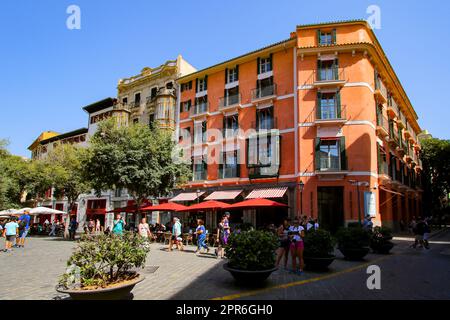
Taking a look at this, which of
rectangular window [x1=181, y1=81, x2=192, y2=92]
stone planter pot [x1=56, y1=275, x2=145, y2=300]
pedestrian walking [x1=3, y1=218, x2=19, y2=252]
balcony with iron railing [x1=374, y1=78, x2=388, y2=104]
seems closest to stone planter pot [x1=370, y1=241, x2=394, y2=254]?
stone planter pot [x1=56, y1=275, x2=145, y2=300]

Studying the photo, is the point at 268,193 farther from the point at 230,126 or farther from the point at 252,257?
Answer: the point at 252,257

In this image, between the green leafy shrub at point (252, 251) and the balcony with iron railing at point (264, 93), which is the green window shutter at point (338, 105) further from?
the green leafy shrub at point (252, 251)

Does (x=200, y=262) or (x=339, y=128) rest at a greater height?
(x=339, y=128)

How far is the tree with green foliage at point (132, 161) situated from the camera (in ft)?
64.5

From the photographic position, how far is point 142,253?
19.1 feet

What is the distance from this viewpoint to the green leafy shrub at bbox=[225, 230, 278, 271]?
692 cm

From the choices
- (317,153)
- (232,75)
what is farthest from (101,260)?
(232,75)

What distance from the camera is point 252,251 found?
7.01 m

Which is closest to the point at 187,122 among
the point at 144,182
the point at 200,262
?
the point at 144,182

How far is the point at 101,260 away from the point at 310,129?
1914 centimetres
